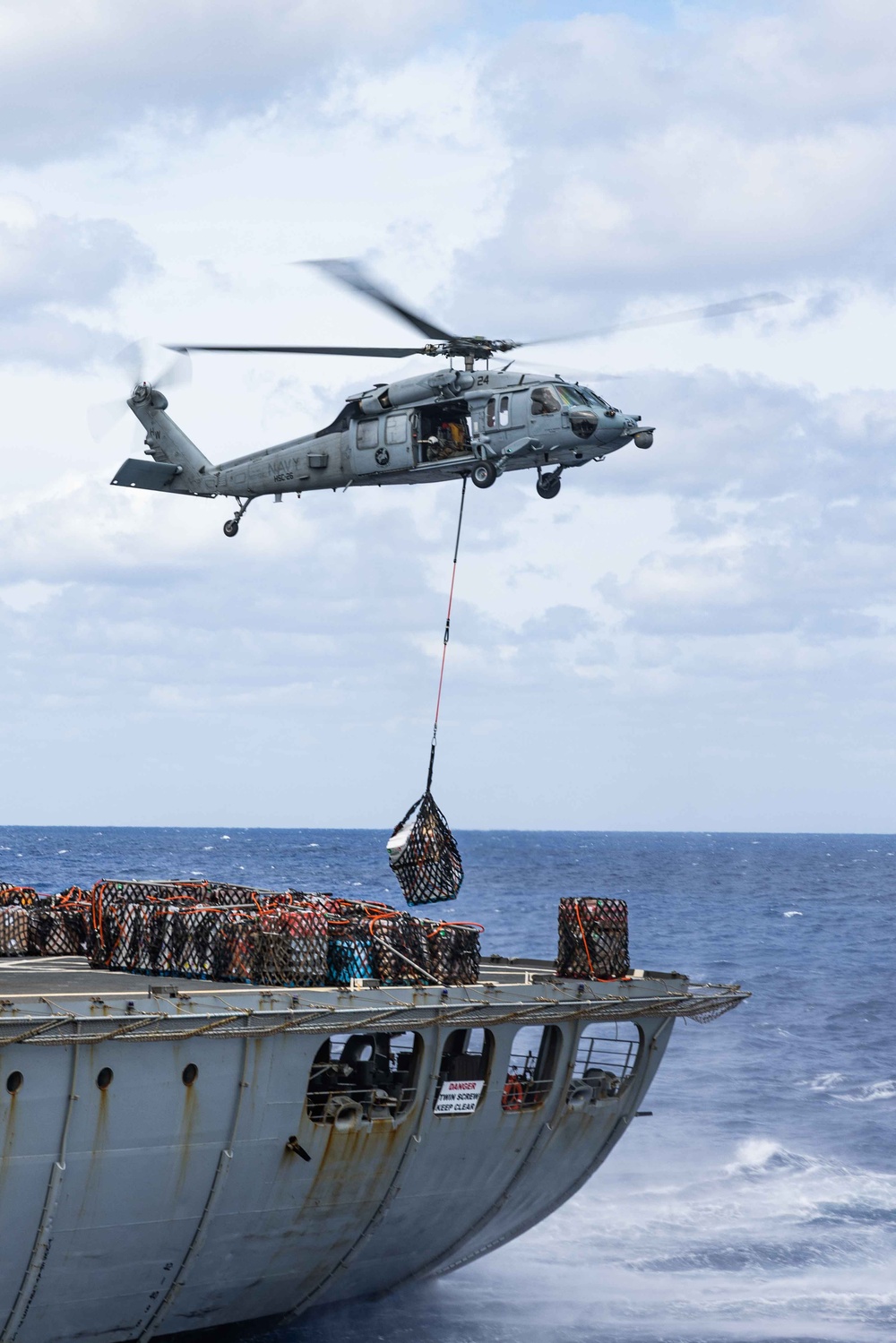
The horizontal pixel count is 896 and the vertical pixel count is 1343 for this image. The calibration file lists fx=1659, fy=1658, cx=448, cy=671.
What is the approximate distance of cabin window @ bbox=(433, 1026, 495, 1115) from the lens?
86.9ft

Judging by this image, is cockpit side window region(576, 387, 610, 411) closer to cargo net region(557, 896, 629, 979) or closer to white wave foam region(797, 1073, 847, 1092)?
cargo net region(557, 896, 629, 979)

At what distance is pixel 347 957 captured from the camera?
26.5 metres

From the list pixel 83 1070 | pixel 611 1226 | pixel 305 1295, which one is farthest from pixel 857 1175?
pixel 83 1070

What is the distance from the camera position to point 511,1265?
1308 inches

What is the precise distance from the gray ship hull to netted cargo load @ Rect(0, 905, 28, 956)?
1.71 metres

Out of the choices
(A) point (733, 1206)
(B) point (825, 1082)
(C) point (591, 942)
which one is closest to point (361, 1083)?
(C) point (591, 942)

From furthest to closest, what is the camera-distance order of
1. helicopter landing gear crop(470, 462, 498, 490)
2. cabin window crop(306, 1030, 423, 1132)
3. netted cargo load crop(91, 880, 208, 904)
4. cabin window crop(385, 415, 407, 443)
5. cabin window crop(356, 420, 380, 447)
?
cabin window crop(356, 420, 380, 447) → cabin window crop(385, 415, 407, 443) → helicopter landing gear crop(470, 462, 498, 490) → netted cargo load crop(91, 880, 208, 904) → cabin window crop(306, 1030, 423, 1132)

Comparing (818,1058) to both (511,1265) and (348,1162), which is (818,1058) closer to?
(511,1265)

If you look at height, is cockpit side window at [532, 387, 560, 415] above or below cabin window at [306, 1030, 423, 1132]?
above

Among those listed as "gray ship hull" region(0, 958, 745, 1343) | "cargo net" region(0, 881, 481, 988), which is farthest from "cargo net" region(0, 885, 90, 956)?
"gray ship hull" region(0, 958, 745, 1343)

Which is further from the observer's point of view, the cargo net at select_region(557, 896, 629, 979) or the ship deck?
the cargo net at select_region(557, 896, 629, 979)

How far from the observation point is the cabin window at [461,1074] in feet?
86.9

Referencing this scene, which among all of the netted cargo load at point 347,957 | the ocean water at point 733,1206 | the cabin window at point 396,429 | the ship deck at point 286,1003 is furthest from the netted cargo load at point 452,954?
the cabin window at point 396,429

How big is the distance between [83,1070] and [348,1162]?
16.9 feet
